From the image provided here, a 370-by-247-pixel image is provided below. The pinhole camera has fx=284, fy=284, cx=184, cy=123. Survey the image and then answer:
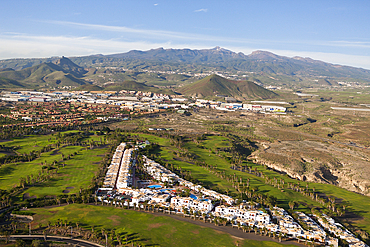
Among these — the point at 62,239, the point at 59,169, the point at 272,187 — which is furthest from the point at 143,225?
the point at 272,187

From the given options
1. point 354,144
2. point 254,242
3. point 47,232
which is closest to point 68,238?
point 47,232

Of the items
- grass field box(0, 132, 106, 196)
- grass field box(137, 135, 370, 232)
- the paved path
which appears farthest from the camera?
grass field box(0, 132, 106, 196)

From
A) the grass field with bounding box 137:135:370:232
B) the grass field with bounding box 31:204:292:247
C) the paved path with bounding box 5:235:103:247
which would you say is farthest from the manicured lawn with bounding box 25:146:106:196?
the grass field with bounding box 137:135:370:232

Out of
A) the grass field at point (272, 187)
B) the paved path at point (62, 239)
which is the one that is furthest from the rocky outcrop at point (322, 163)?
the paved path at point (62, 239)

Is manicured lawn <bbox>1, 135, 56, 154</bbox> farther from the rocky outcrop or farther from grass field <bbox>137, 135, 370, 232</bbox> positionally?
the rocky outcrop

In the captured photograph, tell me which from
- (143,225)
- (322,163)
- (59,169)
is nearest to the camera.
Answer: (143,225)

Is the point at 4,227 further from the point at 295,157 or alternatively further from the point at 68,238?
the point at 295,157

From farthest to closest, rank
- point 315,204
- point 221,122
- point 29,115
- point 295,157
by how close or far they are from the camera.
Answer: point 221,122 < point 29,115 < point 295,157 < point 315,204

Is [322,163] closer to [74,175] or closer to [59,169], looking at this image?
[74,175]
